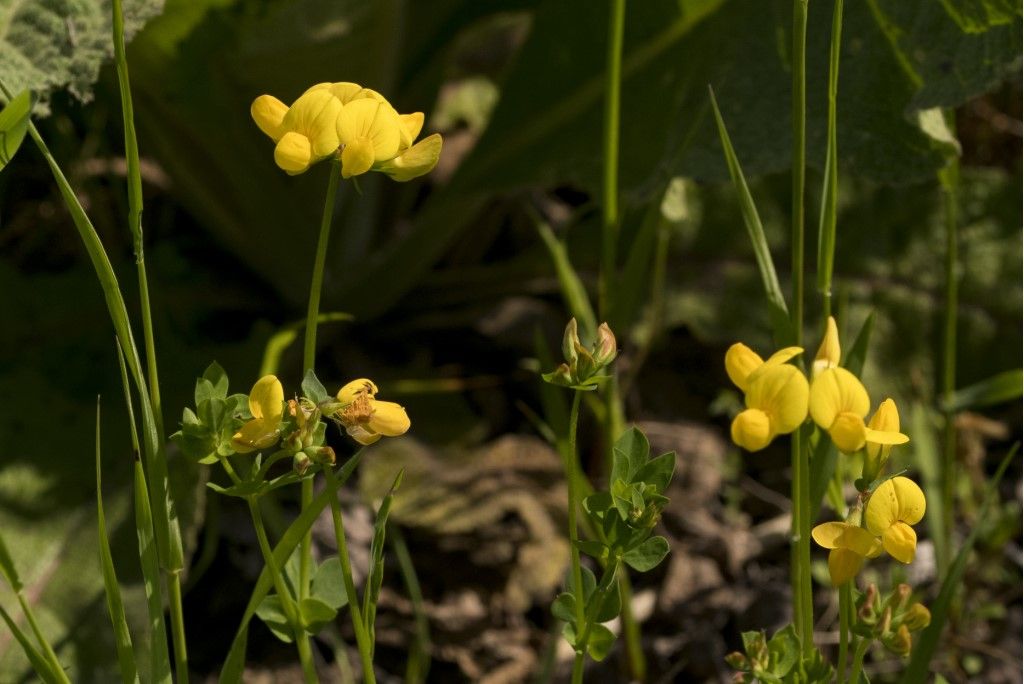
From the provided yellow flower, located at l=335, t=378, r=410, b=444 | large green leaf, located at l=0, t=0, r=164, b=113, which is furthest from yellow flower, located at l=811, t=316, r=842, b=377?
large green leaf, located at l=0, t=0, r=164, b=113

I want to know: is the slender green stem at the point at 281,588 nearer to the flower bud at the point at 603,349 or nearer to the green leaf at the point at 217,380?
the green leaf at the point at 217,380

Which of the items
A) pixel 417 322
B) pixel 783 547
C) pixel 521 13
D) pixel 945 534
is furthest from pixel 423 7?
pixel 945 534

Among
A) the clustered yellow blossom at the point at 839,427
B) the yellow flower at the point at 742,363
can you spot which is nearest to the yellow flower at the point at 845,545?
the clustered yellow blossom at the point at 839,427

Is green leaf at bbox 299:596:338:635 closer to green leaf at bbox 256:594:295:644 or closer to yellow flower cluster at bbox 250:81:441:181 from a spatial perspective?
green leaf at bbox 256:594:295:644

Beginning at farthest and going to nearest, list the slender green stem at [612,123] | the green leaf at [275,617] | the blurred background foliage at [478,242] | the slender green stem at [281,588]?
the blurred background foliage at [478,242] → the slender green stem at [612,123] → the green leaf at [275,617] → the slender green stem at [281,588]

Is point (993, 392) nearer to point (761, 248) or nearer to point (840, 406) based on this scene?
point (761, 248)

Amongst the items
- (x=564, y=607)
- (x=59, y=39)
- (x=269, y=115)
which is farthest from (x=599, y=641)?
(x=59, y=39)

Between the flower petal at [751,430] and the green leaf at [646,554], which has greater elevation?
the flower petal at [751,430]
